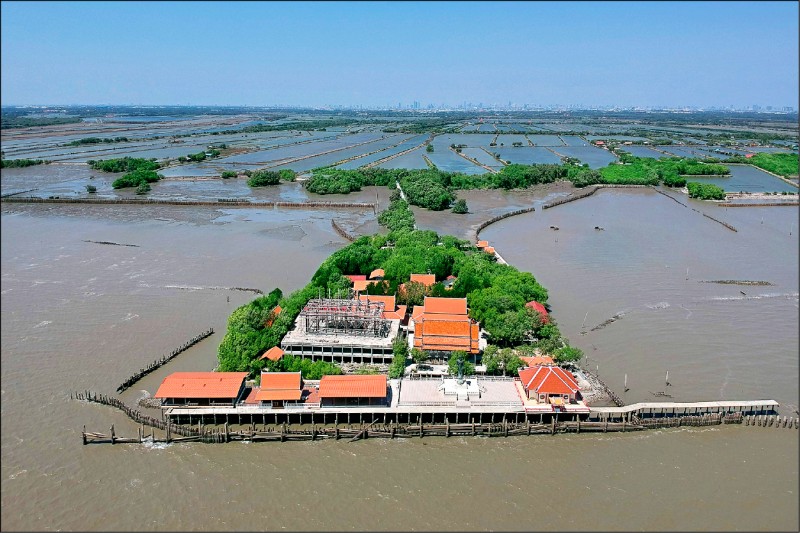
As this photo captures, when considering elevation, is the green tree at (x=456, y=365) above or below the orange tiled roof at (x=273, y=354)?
below

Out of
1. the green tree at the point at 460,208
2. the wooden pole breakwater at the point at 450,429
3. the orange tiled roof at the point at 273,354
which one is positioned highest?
the green tree at the point at 460,208

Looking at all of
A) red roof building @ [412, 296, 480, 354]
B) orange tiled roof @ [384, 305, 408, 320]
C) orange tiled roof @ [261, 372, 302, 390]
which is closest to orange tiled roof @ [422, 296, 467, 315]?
red roof building @ [412, 296, 480, 354]

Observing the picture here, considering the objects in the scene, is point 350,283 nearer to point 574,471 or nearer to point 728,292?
point 574,471

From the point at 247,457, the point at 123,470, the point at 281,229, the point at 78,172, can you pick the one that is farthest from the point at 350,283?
the point at 78,172

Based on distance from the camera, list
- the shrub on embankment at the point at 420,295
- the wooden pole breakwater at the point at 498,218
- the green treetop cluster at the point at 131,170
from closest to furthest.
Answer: the shrub on embankment at the point at 420,295 < the wooden pole breakwater at the point at 498,218 < the green treetop cluster at the point at 131,170

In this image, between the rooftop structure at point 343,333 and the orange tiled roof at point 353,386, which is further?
the rooftop structure at point 343,333

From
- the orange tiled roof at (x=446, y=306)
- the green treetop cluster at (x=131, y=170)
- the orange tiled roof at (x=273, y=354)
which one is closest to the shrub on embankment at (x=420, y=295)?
the orange tiled roof at (x=273, y=354)

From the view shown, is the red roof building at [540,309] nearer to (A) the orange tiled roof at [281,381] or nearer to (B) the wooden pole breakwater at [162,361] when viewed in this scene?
(A) the orange tiled roof at [281,381]
